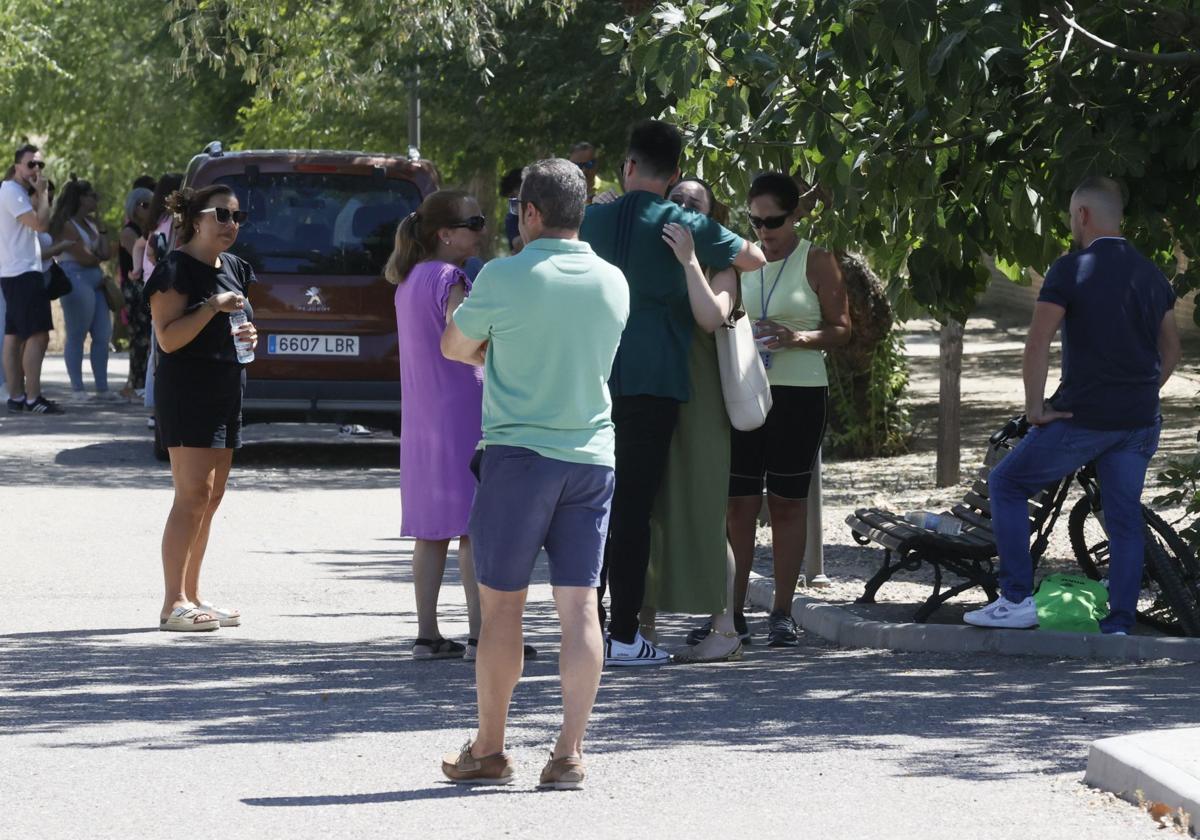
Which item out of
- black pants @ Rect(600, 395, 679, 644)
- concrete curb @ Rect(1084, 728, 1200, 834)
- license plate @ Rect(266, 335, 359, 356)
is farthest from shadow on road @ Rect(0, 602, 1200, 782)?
license plate @ Rect(266, 335, 359, 356)

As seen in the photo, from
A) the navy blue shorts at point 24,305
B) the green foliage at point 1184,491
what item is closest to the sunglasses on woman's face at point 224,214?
the green foliage at point 1184,491

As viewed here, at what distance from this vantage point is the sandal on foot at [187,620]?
29.8ft

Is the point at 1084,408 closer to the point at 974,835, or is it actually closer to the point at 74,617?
the point at 974,835

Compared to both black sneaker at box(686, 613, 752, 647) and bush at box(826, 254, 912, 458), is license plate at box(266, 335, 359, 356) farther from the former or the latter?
black sneaker at box(686, 613, 752, 647)

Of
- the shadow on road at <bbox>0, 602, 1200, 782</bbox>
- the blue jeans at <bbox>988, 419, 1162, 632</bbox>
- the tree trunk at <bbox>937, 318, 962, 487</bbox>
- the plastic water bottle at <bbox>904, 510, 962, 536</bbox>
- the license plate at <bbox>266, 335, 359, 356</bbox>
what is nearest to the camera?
the shadow on road at <bbox>0, 602, 1200, 782</bbox>

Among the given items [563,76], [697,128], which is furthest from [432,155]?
[697,128]

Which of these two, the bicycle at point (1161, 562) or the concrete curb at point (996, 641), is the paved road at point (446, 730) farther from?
the bicycle at point (1161, 562)

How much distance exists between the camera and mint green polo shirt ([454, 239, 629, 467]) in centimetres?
594

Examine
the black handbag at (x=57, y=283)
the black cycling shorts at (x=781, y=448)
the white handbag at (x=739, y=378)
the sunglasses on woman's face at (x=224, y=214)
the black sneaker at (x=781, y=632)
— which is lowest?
the black sneaker at (x=781, y=632)

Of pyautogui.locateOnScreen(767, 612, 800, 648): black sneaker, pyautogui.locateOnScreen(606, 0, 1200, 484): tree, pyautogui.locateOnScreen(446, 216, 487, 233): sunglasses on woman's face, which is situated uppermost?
pyautogui.locateOnScreen(606, 0, 1200, 484): tree

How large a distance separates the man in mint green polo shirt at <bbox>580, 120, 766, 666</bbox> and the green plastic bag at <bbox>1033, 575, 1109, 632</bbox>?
1.67m

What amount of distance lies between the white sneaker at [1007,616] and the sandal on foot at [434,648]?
1.97 meters

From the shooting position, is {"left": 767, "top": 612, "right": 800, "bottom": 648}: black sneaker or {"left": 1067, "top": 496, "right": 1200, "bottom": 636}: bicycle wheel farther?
{"left": 767, "top": 612, "right": 800, "bottom": 648}: black sneaker

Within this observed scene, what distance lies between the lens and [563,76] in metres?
21.5
